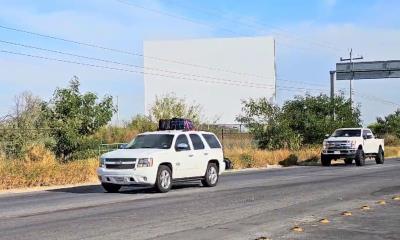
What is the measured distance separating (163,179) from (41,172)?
593 cm

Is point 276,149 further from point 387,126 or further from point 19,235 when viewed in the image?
point 387,126

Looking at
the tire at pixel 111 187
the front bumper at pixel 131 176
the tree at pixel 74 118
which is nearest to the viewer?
the front bumper at pixel 131 176

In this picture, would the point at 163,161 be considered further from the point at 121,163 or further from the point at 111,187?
the point at 111,187

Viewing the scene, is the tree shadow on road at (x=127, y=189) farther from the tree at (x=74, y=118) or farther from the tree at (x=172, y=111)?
the tree at (x=172, y=111)

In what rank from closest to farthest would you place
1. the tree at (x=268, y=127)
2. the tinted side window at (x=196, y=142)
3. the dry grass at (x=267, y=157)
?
1. the tinted side window at (x=196, y=142)
2. the dry grass at (x=267, y=157)
3. the tree at (x=268, y=127)

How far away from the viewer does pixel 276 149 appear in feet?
131

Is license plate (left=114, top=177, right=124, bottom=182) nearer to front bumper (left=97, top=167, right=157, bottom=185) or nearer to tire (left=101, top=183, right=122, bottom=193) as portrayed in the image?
front bumper (left=97, top=167, right=157, bottom=185)

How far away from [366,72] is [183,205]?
49.7m

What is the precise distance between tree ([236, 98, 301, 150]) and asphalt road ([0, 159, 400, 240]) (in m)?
21.5

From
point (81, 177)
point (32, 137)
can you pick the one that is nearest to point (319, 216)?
point (81, 177)

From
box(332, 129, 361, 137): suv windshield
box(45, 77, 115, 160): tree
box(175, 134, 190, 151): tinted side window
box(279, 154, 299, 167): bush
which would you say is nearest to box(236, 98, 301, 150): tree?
box(279, 154, 299, 167): bush

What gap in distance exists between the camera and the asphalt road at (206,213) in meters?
9.76

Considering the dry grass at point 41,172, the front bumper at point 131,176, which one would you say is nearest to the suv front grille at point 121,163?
the front bumper at point 131,176

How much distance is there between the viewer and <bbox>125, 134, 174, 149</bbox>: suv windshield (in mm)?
17797
